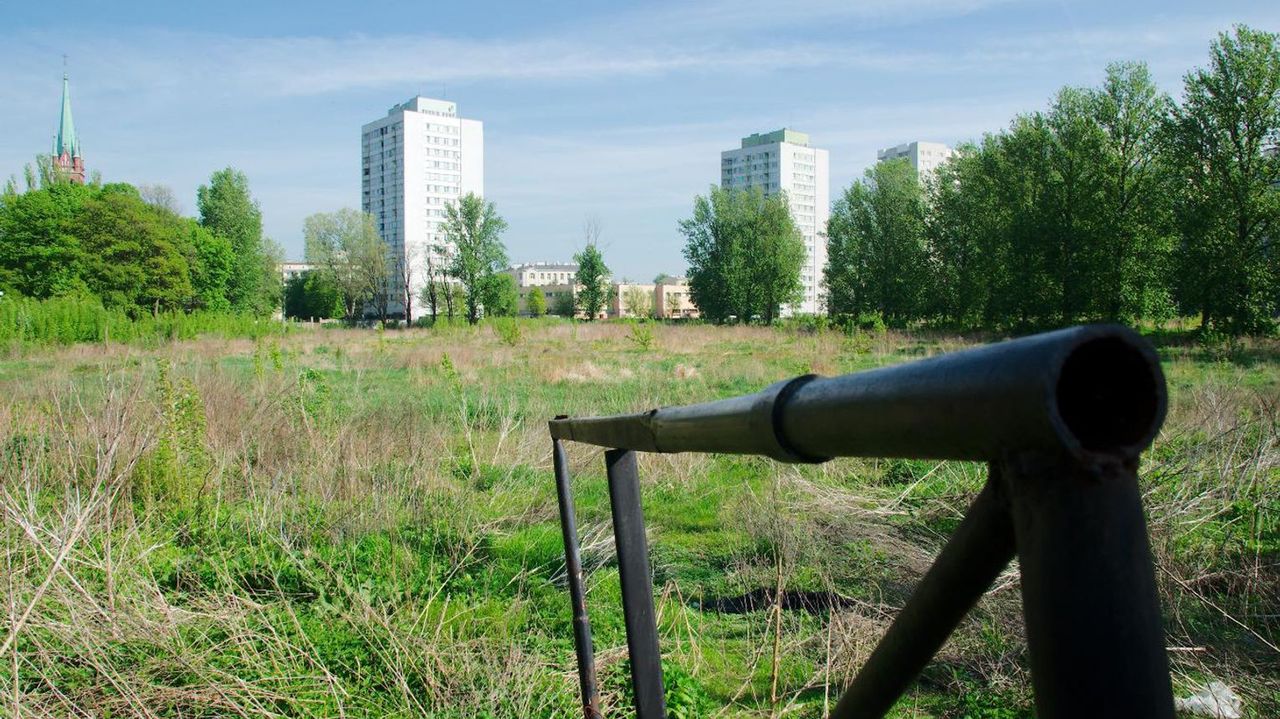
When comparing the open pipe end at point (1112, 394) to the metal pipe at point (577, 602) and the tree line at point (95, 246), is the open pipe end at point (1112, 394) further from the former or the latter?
the tree line at point (95, 246)

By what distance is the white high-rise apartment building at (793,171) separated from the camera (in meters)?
148

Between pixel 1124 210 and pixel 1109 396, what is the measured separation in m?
42.1

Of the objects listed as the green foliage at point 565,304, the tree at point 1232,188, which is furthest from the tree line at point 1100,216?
the green foliage at point 565,304

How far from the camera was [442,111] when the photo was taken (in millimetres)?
130875

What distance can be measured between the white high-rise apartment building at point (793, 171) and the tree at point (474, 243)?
77.2 m

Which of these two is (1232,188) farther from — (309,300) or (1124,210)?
(309,300)

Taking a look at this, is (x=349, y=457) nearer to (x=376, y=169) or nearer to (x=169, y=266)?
(x=169, y=266)

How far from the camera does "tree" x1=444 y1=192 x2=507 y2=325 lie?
75.7m

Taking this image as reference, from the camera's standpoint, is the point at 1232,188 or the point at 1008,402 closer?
the point at 1008,402

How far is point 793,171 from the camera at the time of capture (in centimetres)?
15012

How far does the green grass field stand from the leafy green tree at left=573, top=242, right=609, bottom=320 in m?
61.1

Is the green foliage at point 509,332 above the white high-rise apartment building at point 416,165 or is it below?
below

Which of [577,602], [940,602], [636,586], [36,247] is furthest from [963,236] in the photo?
[36,247]

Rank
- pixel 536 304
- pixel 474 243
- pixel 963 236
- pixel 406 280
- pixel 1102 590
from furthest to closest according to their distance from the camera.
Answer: pixel 536 304 → pixel 406 280 → pixel 474 243 → pixel 963 236 → pixel 1102 590
